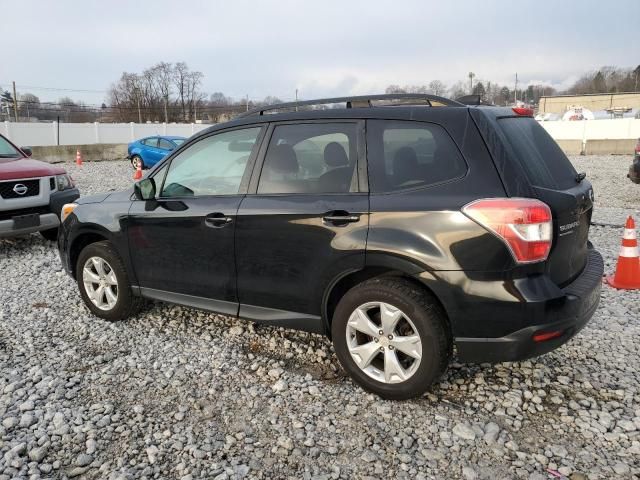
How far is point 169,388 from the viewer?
342 cm

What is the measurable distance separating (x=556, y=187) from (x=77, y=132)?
3615 centimetres

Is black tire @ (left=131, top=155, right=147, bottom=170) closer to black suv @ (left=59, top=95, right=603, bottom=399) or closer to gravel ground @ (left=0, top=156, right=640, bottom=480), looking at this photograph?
gravel ground @ (left=0, top=156, right=640, bottom=480)

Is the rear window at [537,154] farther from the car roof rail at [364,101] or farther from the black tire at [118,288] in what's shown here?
the black tire at [118,288]

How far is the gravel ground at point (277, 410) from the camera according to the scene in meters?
2.64

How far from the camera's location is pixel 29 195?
697 cm

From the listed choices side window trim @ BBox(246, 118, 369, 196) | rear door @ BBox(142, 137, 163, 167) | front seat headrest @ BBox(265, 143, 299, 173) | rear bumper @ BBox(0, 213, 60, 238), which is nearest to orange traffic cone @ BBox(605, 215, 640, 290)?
side window trim @ BBox(246, 118, 369, 196)

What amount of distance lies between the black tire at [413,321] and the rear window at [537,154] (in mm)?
909

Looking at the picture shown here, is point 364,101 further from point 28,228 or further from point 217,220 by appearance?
point 28,228

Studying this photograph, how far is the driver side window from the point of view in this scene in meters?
3.75

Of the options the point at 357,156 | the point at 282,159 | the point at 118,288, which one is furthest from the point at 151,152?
the point at 357,156

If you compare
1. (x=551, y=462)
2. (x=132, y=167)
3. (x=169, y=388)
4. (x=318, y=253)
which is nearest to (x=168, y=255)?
(x=169, y=388)

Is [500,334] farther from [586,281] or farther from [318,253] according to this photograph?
[318,253]

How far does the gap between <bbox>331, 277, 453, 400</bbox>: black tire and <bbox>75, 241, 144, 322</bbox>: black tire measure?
7.01 feet

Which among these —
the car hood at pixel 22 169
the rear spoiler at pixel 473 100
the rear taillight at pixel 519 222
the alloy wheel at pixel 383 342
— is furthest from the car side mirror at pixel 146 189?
the car hood at pixel 22 169
